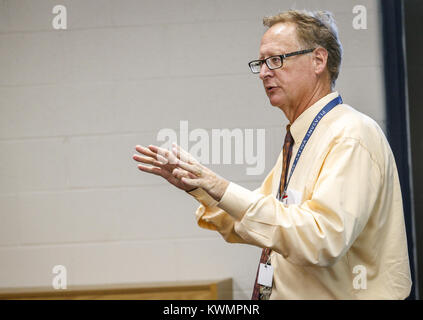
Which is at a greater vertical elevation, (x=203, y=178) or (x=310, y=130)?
(x=310, y=130)

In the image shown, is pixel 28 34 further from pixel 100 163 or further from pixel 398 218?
pixel 398 218

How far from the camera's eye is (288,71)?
1.59m

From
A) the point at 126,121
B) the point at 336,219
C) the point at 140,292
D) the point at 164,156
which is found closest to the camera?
the point at 336,219

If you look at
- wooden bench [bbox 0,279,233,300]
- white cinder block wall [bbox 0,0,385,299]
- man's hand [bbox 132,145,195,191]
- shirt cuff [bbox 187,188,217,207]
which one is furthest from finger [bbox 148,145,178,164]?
white cinder block wall [bbox 0,0,385,299]

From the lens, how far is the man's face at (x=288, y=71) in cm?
159

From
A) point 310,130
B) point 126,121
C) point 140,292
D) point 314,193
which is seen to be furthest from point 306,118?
point 126,121

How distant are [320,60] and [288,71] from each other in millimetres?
107

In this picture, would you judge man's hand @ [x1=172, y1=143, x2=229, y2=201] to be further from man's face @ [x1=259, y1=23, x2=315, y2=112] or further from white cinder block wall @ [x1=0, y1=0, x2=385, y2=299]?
white cinder block wall @ [x1=0, y1=0, x2=385, y2=299]

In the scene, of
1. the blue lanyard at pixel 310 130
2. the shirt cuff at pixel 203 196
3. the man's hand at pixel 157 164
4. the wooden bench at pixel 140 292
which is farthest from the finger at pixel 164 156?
the wooden bench at pixel 140 292

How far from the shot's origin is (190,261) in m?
2.59

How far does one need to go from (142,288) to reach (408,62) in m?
1.64

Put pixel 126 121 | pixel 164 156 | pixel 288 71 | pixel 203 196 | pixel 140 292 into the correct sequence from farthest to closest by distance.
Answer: pixel 126 121 → pixel 140 292 → pixel 288 71 → pixel 203 196 → pixel 164 156

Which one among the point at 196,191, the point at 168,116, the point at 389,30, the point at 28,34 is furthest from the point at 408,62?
the point at 28,34

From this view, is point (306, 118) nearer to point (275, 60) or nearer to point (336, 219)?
point (275, 60)
